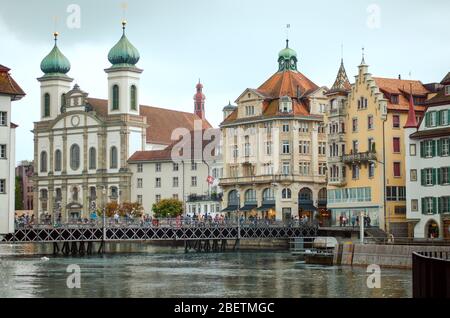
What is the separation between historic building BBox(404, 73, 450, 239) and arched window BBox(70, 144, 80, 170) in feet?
259

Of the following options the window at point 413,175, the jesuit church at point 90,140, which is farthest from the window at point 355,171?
the jesuit church at point 90,140

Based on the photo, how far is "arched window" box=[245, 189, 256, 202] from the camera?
143 m

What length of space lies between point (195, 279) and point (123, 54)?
106074 mm

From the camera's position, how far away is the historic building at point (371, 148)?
366 feet

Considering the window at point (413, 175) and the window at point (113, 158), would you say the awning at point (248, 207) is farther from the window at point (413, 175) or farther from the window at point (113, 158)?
the window at point (413, 175)

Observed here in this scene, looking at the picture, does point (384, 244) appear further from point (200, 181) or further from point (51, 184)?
point (51, 184)

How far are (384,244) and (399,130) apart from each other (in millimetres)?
32418

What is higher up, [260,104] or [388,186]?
[260,104]

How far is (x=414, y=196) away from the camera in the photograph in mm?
103500

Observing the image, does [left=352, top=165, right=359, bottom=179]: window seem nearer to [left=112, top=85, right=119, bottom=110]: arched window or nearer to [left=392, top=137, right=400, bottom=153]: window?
[left=392, top=137, right=400, bottom=153]: window

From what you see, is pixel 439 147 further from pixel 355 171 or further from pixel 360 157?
pixel 355 171

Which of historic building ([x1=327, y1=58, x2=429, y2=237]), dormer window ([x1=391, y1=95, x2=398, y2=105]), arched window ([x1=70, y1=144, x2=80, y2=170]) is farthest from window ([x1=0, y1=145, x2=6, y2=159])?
arched window ([x1=70, y1=144, x2=80, y2=170])
